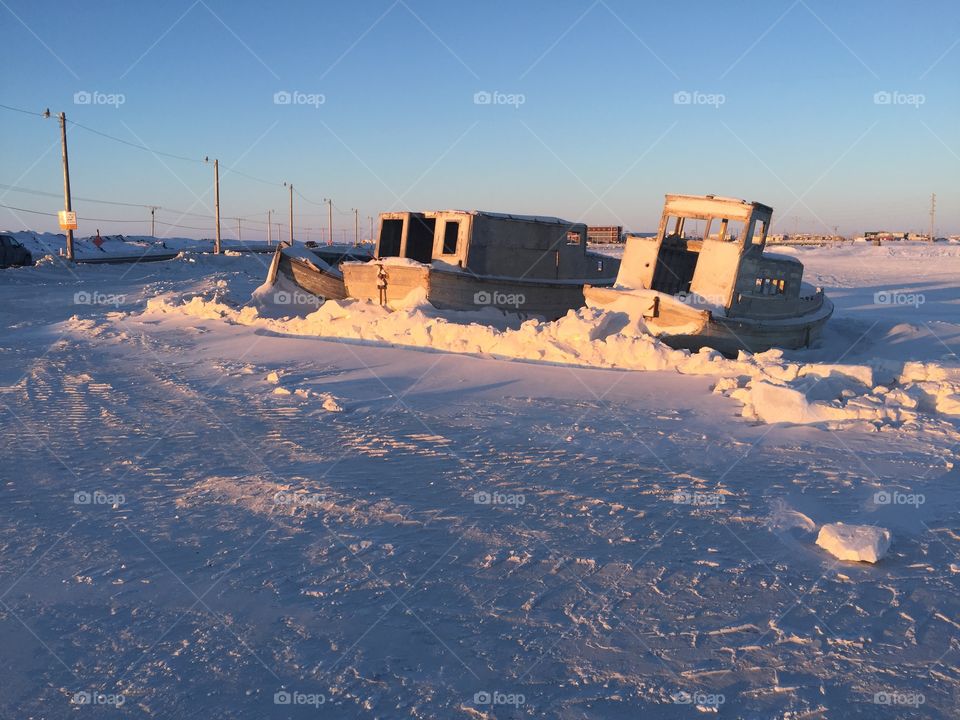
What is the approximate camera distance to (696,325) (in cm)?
1151

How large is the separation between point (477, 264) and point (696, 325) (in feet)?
17.1

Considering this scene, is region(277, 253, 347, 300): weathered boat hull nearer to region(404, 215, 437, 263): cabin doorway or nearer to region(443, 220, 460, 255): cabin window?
region(404, 215, 437, 263): cabin doorway

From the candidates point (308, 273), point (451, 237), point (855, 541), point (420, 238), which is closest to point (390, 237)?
point (420, 238)

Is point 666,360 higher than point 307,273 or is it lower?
lower

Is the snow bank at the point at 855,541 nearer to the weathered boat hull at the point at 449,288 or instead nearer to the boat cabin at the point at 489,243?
the weathered boat hull at the point at 449,288

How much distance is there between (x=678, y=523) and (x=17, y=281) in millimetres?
28311

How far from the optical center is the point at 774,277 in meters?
12.7

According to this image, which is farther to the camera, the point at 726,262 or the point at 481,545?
the point at 726,262

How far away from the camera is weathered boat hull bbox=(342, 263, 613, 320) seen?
1426 cm

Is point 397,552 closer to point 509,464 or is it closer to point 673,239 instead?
point 509,464

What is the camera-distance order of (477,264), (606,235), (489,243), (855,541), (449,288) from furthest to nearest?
1. (606,235)
2. (489,243)
3. (477,264)
4. (449,288)
5. (855,541)

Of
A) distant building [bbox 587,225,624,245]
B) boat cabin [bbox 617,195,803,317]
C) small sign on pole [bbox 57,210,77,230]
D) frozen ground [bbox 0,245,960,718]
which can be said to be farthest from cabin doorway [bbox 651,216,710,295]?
distant building [bbox 587,225,624,245]

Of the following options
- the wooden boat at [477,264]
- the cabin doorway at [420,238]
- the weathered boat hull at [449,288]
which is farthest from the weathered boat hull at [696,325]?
the cabin doorway at [420,238]

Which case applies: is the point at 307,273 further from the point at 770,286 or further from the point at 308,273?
the point at 770,286
